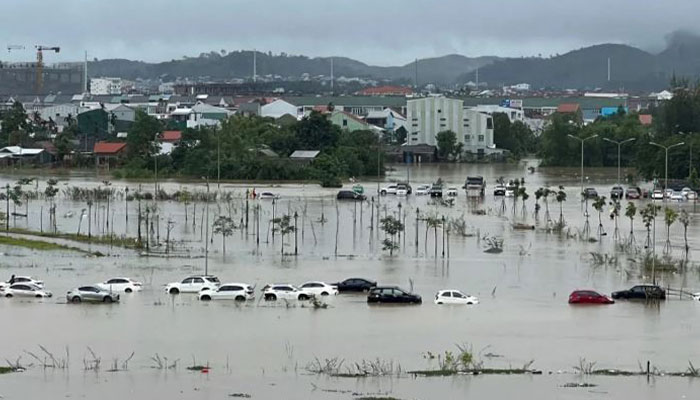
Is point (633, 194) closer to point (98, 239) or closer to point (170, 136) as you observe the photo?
point (98, 239)

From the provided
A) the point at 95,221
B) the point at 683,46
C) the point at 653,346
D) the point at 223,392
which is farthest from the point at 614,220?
the point at 683,46

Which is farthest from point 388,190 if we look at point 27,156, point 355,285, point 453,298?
point 453,298

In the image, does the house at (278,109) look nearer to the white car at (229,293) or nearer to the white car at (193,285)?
the white car at (193,285)

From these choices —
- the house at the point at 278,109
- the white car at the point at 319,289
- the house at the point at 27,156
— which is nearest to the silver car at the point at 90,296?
the white car at the point at 319,289

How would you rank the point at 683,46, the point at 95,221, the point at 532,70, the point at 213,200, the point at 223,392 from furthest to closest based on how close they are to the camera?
the point at 683,46
the point at 532,70
the point at 213,200
the point at 95,221
the point at 223,392

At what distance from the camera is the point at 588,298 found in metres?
16.8

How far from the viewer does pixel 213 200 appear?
100 ft

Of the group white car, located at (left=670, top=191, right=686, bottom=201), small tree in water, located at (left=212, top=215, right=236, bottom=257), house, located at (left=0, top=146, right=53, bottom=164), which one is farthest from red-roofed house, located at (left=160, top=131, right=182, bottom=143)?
small tree in water, located at (left=212, top=215, right=236, bottom=257)

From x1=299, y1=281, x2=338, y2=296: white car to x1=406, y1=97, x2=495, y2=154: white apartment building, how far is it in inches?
1363

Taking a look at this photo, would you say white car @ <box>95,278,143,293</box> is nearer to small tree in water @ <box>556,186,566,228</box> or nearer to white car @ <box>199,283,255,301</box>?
white car @ <box>199,283,255,301</box>

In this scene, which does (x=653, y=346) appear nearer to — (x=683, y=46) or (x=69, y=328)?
(x=69, y=328)

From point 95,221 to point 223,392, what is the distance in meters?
14.2

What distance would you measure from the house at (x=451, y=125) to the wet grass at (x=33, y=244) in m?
29.8

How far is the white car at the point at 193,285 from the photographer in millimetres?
17203
